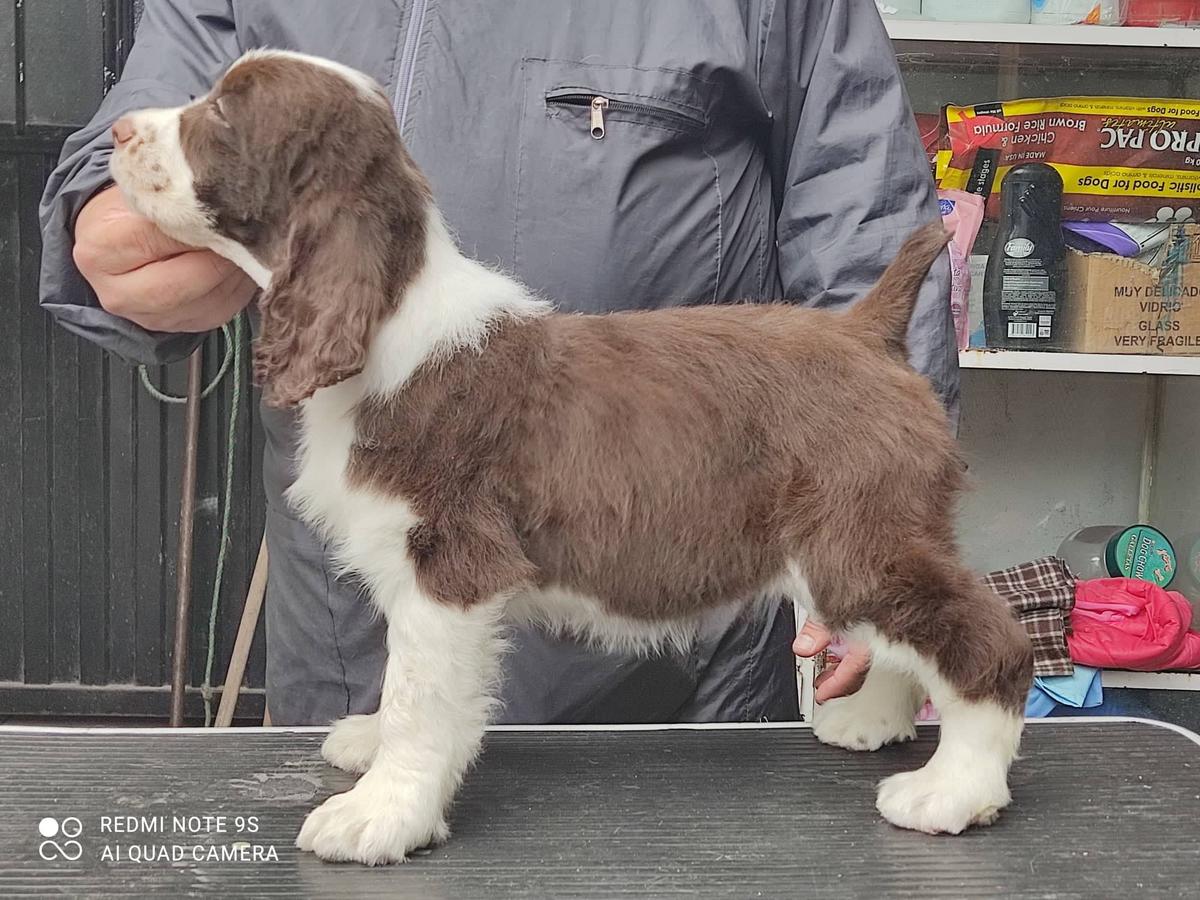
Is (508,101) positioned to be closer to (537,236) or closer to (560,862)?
(537,236)

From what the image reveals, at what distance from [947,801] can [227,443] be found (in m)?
3.06

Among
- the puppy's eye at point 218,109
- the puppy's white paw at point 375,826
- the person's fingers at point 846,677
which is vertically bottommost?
the puppy's white paw at point 375,826

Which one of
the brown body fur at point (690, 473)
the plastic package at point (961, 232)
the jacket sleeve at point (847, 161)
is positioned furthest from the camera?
the plastic package at point (961, 232)

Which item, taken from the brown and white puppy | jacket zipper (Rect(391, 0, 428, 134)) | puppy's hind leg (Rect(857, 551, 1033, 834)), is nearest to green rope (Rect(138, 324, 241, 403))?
jacket zipper (Rect(391, 0, 428, 134))

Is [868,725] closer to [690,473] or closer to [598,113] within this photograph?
[690,473]

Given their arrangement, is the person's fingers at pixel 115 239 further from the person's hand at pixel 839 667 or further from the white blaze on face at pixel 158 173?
the person's hand at pixel 839 667

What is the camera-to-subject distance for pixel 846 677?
2082mm

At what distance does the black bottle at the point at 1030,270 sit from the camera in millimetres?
3477

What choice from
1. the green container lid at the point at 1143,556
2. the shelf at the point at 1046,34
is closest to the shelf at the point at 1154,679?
the green container lid at the point at 1143,556

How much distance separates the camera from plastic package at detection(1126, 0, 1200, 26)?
137 inches

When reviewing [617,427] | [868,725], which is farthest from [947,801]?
[617,427]

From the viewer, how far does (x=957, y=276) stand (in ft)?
11.3
